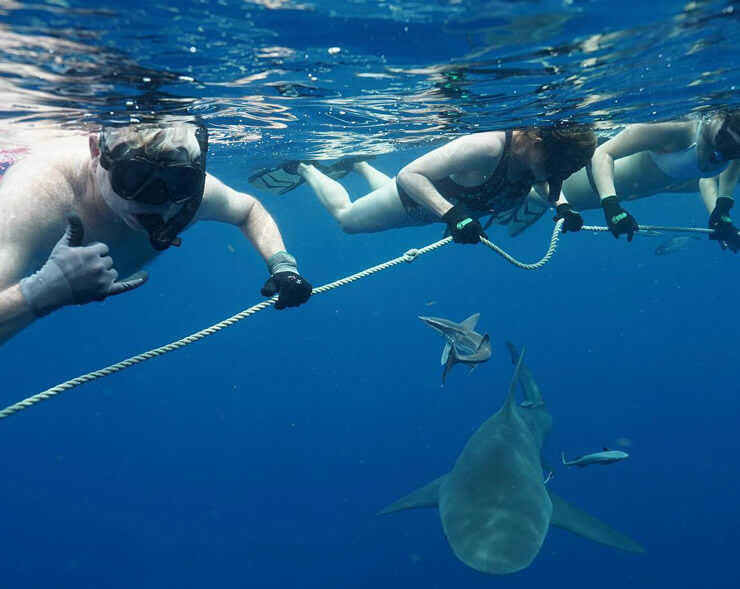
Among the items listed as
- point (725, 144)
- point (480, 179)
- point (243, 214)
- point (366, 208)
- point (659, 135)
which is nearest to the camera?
point (243, 214)

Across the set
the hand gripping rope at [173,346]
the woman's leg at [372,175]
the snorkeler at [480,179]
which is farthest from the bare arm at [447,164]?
the woman's leg at [372,175]

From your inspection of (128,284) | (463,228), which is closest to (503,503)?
(463,228)

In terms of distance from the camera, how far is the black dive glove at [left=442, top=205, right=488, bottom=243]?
6.04 metres

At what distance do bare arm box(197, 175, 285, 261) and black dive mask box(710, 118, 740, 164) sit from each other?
22.8ft

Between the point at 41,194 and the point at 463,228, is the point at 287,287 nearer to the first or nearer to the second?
the point at 41,194

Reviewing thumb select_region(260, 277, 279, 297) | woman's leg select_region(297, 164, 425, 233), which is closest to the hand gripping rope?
thumb select_region(260, 277, 279, 297)

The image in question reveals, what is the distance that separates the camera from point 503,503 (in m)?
6.06

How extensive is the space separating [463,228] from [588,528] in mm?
5342

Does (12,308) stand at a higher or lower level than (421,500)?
higher

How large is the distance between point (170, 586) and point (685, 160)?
20345mm

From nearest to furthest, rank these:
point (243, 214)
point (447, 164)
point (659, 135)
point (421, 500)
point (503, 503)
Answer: point (243, 214) → point (503, 503) → point (447, 164) → point (421, 500) → point (659, 135)

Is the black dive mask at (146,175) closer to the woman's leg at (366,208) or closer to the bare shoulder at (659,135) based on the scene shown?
the woman's leg at (366,208)

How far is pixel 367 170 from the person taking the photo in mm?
11023

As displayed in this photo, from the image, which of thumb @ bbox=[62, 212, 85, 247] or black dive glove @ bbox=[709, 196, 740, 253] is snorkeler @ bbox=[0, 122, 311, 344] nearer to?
thumb @ bbox=[62, 212, 85, 247]
